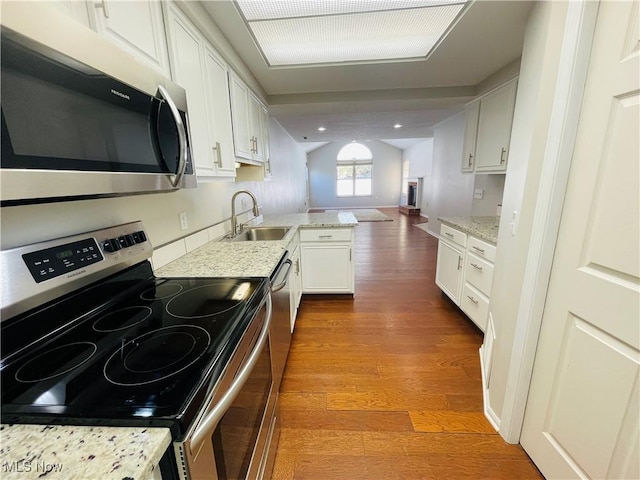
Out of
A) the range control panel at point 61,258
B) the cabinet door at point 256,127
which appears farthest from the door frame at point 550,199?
the cabinet door at point 256,127

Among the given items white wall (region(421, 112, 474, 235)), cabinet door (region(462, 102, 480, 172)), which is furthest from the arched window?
cabinet door (region(462, 102, 480, 172))

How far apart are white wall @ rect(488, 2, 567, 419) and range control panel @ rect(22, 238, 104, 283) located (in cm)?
174

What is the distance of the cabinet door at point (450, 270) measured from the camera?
2423 mm

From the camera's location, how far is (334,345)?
84.9 inches

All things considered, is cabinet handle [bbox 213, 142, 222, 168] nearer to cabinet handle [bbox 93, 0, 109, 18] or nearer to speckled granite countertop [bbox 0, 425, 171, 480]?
cabinet handle [bbox 93, 0, 109, 18]

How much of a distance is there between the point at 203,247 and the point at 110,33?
1.21 m

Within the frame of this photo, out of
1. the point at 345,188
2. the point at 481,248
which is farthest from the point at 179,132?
the point at 345,188

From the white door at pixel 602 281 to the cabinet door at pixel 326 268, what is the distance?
1.77 meters

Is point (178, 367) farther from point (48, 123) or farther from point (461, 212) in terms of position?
point (461, 212)

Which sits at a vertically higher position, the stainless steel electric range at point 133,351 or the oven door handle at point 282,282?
the stainless steel electric range at point 133,351

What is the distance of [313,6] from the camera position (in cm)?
159

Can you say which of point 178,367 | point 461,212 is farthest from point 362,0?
point 461,212

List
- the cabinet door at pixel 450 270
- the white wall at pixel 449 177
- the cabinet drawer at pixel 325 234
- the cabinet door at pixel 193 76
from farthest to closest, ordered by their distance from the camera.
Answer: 1. the white wall at pixel 449 177
2. the cabinet drawer at pixel 325 234
3. the cabinet door at pixel 450 270
4. the cabinet door at pixel 193 76

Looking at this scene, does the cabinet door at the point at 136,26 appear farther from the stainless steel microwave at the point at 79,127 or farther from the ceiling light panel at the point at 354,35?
the ceiling light panel at the point at 354,35
